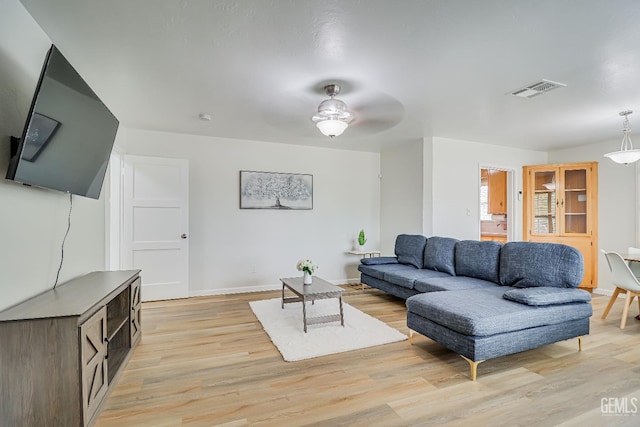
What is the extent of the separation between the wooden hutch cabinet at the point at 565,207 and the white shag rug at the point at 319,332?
394 centimetres

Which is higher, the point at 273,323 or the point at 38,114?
the point at 38,114

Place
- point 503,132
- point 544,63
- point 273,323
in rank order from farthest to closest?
point 503,132 → point 273,323 → point 544,63

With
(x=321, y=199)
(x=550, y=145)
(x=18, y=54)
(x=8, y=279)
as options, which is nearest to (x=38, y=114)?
(x=18, y=54)

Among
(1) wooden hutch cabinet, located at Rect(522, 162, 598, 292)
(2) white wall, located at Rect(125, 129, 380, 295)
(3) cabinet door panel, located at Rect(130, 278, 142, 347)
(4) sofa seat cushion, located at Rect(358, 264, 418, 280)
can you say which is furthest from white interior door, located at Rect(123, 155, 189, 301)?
(1) wooden hutch cabinet, located at Rect(522, 162, 598, 292)

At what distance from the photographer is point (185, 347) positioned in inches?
119

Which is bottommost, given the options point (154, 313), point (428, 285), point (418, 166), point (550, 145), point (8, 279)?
point (154, 313)

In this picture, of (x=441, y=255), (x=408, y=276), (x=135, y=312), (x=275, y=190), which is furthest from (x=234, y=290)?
(x=441, y=255)

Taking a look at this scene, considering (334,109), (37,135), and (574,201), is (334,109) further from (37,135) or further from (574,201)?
(574,201)

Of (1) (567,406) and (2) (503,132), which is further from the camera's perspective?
(2) (503,132)

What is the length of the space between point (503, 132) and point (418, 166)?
129 cm

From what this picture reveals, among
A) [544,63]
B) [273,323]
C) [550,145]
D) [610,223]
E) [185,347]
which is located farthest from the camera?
[550,145]

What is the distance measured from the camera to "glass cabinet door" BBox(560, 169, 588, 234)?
5477 mm

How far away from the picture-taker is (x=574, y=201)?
5.56 metres

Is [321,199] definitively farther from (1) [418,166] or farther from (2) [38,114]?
(2) [38,114]
